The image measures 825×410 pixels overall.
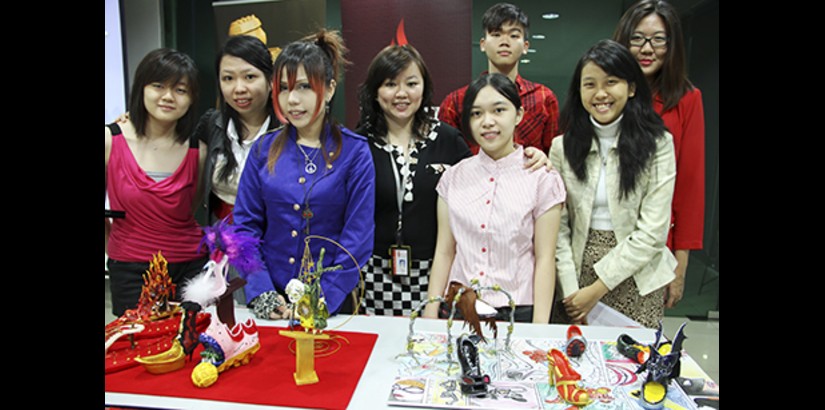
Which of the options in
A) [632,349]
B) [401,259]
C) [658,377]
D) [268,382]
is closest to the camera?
[658,377]

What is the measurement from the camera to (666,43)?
8.08 feet

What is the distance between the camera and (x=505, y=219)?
215 cm

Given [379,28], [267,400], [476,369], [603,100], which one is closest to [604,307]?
[603,100]

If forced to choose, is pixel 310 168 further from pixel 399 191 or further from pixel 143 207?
pixel 143 207

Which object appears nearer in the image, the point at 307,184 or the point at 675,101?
the point at 307,184

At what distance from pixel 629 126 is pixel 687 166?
21.8 inches

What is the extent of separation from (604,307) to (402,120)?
1216 millimetres

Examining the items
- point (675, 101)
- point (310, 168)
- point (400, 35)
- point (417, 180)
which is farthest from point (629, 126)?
point (400, 35)

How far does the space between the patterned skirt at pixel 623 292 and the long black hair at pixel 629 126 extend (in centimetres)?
21

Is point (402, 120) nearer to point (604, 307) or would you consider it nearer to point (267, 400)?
point (604, 307)

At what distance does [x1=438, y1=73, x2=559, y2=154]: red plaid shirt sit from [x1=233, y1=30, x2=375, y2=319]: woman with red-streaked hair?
0.78 metres

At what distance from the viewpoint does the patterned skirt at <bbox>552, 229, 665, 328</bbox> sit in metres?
2.29

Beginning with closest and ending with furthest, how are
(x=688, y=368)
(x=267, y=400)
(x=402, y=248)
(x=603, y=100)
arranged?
1. (x=267, y=400)
2. (x=688, y=368)
3. (x=603, y=100)
4. (x=402, y=248)

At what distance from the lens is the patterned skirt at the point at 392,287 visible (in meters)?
2.49
